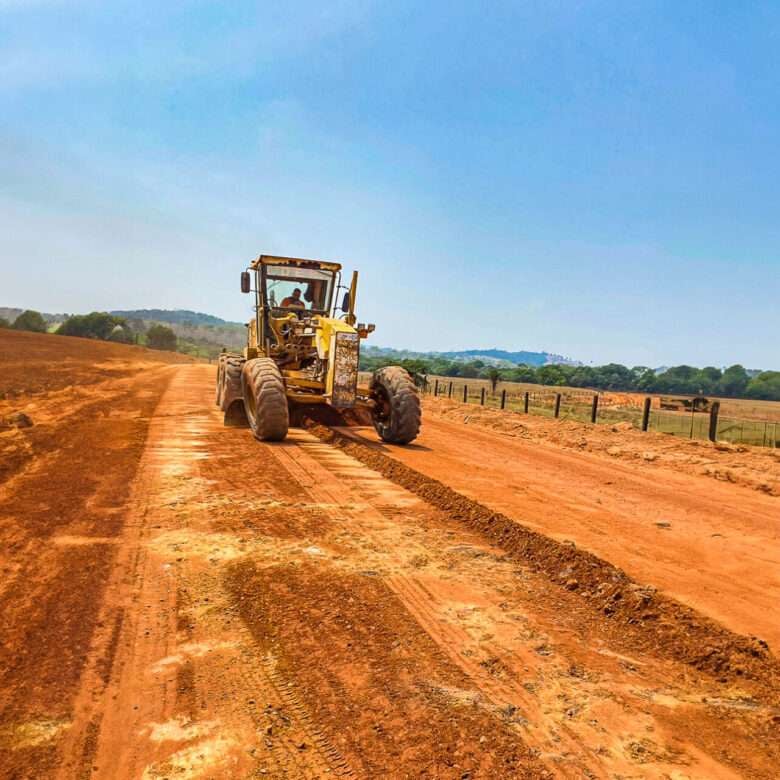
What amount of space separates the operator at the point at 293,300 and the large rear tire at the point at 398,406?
2.41 meters

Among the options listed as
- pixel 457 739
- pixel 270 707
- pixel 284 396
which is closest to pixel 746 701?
pixel 457 739

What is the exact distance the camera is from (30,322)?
67.6 metres

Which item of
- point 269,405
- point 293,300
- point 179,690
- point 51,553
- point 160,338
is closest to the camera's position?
point 179,690

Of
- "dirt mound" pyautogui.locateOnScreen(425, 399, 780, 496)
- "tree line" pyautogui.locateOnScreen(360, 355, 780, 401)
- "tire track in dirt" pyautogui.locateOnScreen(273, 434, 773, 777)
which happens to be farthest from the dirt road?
"tree line" pyautogui.locateOnScreen(360, 355, 780, 401)

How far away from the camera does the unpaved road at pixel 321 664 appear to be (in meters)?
2.65

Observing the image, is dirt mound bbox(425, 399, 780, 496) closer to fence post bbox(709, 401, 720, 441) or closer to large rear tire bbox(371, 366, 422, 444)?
fence post bbox(709, 401, 720, 441)

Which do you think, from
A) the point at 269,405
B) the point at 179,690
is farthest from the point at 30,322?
the point at 179,690

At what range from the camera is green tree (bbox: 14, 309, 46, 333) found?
6698 centimetres

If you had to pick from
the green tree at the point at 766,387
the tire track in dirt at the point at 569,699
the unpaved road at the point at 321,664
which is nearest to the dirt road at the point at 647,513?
the unpaved road at the point at 321,664

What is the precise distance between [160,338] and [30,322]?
48.9ft

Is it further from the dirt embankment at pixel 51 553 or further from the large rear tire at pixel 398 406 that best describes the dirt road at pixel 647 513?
the dirt embankment at pixel 51 553

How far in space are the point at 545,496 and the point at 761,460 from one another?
25.9 feet

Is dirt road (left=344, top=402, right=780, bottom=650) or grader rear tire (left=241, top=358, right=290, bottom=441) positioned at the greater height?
grader rear tire (left=241, top=358, right=290, bottom=441)

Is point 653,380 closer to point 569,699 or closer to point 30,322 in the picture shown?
point 30,322
